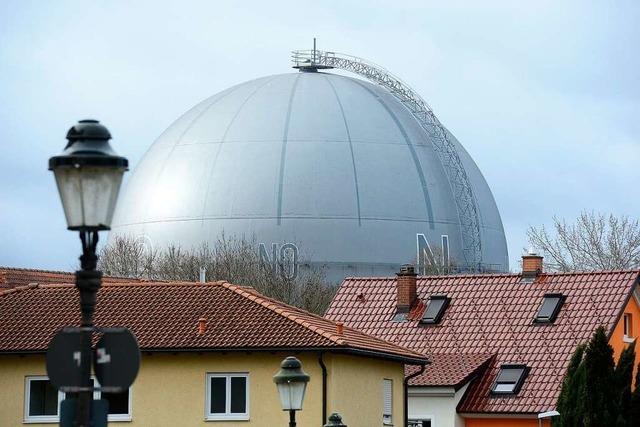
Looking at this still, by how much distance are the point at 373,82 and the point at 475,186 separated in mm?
7678

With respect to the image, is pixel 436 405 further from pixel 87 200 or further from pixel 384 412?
pixel 87 200

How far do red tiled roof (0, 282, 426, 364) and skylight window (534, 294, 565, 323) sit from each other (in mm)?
8980

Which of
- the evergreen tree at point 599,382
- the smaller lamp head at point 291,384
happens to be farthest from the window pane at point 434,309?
the smaller lamp head at point 291,384

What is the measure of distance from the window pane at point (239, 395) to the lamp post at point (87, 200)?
2355 centimetres

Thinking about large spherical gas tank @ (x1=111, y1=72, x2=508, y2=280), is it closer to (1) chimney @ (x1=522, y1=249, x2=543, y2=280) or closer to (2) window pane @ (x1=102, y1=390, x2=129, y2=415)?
(1) chimney @ (x1=522, y1=249, x2=543, y2=280)

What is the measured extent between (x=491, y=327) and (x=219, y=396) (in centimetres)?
1472

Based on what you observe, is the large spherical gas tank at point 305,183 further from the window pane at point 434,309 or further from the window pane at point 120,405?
the window pane at point 120,405

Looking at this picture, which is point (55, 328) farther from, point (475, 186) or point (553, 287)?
point (475, 186)

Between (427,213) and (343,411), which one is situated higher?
(427,213)

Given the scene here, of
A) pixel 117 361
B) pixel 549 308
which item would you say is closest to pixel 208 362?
pixel 549 308

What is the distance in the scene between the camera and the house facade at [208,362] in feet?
114

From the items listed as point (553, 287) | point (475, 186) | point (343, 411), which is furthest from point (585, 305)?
point (475, 186)

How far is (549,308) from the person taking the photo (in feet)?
157

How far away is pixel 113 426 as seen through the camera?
3575cm
